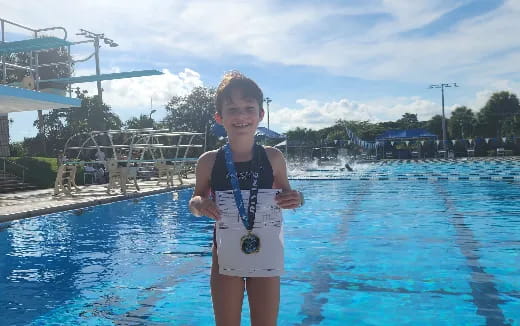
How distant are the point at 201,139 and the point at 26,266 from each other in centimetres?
3541

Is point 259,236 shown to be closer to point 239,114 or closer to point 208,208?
point 208,208

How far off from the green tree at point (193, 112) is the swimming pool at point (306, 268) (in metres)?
36.7

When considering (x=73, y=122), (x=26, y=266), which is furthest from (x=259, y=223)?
(x=73, y=122)

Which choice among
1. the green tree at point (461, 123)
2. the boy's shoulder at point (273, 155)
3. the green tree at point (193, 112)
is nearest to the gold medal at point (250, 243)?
the boy's shoulder at point (273, 155)

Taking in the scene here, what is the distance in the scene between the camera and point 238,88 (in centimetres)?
218

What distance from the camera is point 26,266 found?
5.88 metres

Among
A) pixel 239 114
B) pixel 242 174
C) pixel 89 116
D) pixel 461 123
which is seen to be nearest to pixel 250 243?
pixel 242 174

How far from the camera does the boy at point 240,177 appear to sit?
2086mm

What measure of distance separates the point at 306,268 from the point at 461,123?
222ft

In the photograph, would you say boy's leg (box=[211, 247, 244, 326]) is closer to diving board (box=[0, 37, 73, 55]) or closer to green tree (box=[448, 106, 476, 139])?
diving board (box=[0, 37, 73, 55])

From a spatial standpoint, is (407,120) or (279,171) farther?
(407,120)

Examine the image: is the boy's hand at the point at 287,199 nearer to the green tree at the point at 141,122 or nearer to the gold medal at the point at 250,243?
the gold medal at the point at 250,243

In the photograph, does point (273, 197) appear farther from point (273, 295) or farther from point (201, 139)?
point (201, 139)

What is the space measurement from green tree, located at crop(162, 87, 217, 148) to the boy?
145ft
